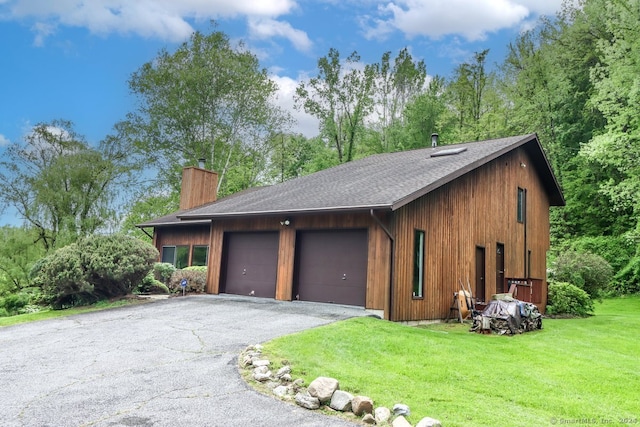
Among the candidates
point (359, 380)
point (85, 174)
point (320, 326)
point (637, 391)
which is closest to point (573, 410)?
point (637, 391)

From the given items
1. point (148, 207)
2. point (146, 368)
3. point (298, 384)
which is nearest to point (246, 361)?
point (298, 384)

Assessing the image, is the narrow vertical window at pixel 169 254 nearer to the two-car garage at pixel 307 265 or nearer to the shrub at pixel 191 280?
the shrub at pixel 191 280

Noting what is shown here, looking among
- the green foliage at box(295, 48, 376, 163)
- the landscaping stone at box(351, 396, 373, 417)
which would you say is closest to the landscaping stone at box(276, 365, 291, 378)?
the landscaping stone at box(351, 396, 373, 417)

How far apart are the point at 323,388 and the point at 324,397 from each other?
0.30 ft

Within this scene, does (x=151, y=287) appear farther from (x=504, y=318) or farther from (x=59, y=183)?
(x=59, y=183)

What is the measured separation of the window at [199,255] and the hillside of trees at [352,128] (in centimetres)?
689

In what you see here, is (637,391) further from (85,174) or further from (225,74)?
(225,74)

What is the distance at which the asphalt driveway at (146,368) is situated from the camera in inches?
159

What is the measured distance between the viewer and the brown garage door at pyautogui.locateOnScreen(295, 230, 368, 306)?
32.6 feet

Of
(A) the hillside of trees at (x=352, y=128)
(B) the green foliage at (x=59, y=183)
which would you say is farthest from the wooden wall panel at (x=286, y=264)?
(B) the green foliage at (x=59, y=183)

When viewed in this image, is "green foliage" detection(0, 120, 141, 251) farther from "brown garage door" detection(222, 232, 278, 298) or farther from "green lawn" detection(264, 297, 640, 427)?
"green lawn" detection(264, 297, 640, 427)

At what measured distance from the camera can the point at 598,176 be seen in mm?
22953

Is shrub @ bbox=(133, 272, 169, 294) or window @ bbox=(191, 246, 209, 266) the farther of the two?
window @ bbox=(191, 246, 209, 266)

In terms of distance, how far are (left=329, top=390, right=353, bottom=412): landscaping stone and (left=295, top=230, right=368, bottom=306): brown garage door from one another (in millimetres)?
5506
